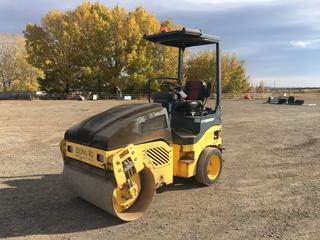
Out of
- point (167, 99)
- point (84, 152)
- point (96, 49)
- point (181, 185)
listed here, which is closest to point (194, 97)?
point (167, 99)

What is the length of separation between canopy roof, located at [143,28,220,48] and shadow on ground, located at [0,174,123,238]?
10.5 feet

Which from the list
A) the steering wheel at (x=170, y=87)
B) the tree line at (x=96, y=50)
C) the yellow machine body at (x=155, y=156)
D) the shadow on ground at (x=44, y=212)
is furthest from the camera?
the tree line at (x=96, y=50)

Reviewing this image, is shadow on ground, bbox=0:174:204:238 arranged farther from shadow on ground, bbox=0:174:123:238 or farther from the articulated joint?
the articulated joint

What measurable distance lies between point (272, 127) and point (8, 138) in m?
10.8

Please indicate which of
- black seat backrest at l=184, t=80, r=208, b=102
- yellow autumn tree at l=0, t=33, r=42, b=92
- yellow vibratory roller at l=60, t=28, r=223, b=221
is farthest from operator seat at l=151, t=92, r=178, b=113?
yellow autumn tree at l=0, t=33, r=42, b=92

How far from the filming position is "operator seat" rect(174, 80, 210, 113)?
234 inches

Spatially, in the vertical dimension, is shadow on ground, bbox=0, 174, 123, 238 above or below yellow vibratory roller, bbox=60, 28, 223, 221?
below

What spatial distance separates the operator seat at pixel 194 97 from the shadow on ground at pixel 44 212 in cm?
229

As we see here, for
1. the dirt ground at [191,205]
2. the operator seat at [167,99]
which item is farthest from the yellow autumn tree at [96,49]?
the operator seat at [167,99]

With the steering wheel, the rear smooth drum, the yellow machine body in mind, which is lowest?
the rear smooth drum

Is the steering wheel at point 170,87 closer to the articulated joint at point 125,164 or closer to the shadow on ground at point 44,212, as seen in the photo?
the articulated joint at point 125,164

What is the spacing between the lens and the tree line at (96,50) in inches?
1586

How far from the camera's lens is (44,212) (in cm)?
495

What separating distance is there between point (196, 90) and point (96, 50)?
36.2 meters
